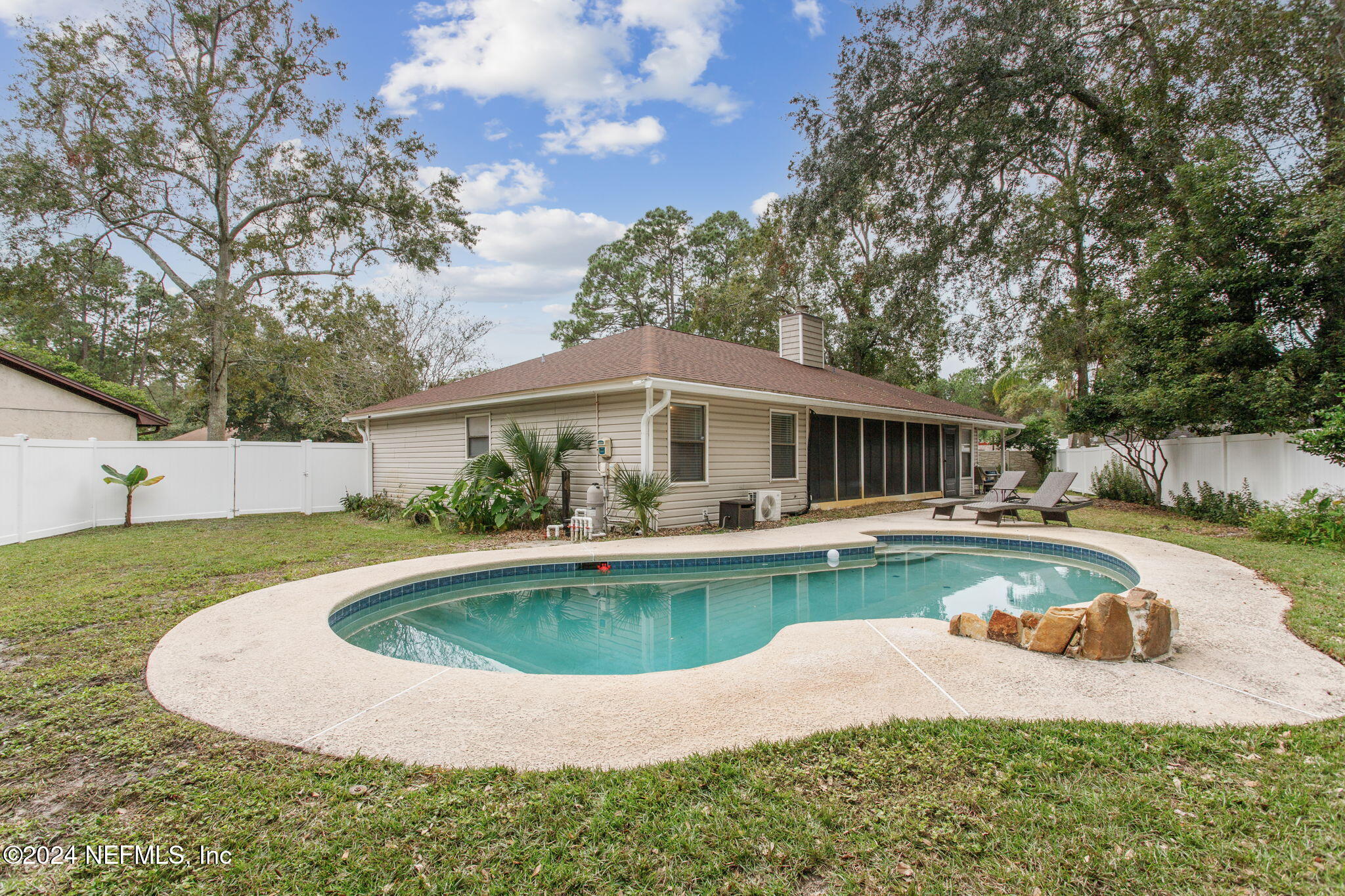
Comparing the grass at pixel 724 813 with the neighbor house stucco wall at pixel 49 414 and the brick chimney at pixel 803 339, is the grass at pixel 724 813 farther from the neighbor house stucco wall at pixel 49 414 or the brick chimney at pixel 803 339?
the neighbor house stucco wall at pixel 49 414

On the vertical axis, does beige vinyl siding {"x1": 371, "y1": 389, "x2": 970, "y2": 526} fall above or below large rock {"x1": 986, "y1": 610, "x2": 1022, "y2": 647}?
above

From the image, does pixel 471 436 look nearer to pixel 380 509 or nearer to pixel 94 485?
pixel 380 509

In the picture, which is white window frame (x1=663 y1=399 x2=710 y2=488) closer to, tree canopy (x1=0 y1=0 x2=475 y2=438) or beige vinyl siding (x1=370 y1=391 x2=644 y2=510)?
beige vinyl siding (x1=370 y1=391 x2=644 y2=510)

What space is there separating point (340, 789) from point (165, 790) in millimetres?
672

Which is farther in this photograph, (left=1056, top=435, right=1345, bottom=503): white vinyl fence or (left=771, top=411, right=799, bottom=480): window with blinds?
(left=771, top=411, right=799, bottom=480): window with blinds

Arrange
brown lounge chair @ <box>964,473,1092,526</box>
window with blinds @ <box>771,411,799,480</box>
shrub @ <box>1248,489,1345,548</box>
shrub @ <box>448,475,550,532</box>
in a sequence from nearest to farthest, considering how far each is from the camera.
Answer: shrub @ <box>1248,489,1345,548</box> → shrub @ <box>448,475,550,532</box> → brown lounge chair @ <box>964,473,1092,526</box> → window with blinds @ <box>771,411,799,480</box>

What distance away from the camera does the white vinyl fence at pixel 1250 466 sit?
8.87 metres

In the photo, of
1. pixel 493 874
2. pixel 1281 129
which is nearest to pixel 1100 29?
pixel 1281 129

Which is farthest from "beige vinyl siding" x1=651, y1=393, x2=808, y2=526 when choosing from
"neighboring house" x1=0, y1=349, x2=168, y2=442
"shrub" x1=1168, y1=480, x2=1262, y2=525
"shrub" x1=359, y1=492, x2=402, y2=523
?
"neighboring house" x1=0, y1=349, x2=168, y2=442

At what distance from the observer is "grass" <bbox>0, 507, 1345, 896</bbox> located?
1829mm

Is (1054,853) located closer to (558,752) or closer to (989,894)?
(989,894)

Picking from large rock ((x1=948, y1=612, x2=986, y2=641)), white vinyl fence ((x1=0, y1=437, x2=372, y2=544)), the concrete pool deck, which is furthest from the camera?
white vinyl fence ((x1=0, y1=437, x2=372, y2=544))

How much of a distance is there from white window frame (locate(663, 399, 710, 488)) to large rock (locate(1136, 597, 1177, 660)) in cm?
661

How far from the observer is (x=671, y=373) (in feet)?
30.1
